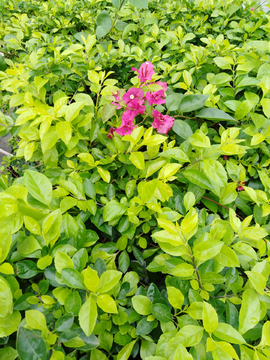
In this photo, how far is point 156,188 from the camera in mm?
725

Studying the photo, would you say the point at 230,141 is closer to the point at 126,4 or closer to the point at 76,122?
the point at 76,122

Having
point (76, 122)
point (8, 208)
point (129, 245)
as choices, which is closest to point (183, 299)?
point (129, 245)

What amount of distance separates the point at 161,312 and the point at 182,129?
0.70 metres

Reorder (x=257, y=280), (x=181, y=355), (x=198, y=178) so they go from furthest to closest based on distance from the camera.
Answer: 1. (x=198, y=178)
2. (x=257, y=280)
3. (x=181, y=355)

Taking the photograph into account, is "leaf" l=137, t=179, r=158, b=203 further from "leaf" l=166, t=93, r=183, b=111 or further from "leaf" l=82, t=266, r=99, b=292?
"leaf" l=166, t=93, r=183, b=111

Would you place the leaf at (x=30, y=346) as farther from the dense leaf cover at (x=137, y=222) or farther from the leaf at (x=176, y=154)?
the leaf at (x=176, y=154)

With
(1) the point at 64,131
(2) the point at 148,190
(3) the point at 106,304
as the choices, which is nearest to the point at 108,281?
(3) the point at 106,304

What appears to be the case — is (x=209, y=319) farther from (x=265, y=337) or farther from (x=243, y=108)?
(x=243, y=108)

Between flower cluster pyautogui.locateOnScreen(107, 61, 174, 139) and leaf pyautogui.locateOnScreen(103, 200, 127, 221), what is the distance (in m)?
0.31

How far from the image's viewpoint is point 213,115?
0.97m

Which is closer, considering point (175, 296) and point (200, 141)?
point (175, 296)

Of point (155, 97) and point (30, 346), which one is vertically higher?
point (155, 97)

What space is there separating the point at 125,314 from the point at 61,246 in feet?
0.90

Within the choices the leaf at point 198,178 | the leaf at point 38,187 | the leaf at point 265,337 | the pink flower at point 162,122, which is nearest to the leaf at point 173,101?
the pink flower at point 162,122
